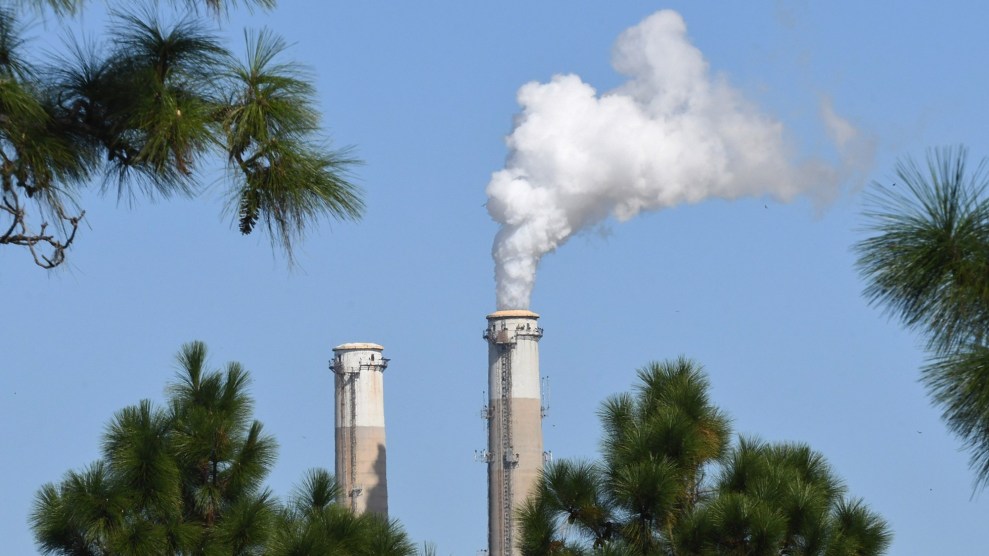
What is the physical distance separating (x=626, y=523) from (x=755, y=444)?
6.16 feet

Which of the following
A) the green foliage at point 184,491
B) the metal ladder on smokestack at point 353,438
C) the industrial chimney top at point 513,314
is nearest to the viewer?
the green foliage at point 184,491

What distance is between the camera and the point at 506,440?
2466 inches

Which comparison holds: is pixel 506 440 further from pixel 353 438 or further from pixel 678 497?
pixel 678 497

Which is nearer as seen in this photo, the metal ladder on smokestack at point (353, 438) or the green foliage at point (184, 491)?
the green foliage at point (184, 491)

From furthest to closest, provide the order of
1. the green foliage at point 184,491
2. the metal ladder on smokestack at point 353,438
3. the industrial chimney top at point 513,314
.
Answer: the metal ladder on smokestack at point 353,438, the industrial chimney top at point 513,314, the green foliage at point 184,491

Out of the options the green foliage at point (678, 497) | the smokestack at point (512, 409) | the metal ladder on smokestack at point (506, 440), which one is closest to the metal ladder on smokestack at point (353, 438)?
the smokestack at point (512, 409)

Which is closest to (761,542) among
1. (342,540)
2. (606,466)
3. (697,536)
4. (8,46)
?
(697,536)

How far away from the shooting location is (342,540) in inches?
521

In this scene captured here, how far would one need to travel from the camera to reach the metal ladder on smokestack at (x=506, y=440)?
205 ft

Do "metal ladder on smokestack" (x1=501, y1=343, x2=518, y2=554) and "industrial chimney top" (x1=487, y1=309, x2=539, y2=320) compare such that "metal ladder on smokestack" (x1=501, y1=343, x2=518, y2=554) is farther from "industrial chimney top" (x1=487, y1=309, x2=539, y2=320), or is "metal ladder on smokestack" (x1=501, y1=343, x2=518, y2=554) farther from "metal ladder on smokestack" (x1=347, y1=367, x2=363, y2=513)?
"metal ladder on smokestack" (x1=347, y1=367, x2=363, y2=513)

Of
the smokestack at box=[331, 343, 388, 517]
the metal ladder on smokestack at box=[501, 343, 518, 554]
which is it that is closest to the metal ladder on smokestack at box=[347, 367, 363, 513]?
the smokestack at box=[331, 343, 388, 517]

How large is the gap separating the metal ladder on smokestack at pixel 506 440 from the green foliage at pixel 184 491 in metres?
49.3

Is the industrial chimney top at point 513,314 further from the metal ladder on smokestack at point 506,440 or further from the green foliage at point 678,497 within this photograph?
the green foliage at point 678,497

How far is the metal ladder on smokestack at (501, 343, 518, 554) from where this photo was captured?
62.4 m
